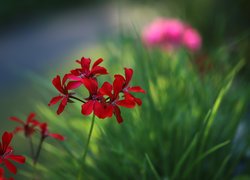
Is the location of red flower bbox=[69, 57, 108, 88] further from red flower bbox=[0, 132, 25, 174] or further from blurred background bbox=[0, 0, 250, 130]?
blurred background bbox=[0, 0, 250, 130]

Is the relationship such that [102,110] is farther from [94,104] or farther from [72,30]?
[72,30]

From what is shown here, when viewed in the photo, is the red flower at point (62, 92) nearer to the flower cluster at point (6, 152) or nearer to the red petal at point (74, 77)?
the red petal at point (74, 77)

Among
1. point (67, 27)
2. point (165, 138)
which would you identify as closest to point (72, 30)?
point (67, 27)

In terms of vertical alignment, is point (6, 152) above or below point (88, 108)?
below

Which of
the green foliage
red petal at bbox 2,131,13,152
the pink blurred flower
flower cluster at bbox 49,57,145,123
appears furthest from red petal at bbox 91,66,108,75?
the pink blurred flower

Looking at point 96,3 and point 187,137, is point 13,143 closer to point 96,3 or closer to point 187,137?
point 187,137

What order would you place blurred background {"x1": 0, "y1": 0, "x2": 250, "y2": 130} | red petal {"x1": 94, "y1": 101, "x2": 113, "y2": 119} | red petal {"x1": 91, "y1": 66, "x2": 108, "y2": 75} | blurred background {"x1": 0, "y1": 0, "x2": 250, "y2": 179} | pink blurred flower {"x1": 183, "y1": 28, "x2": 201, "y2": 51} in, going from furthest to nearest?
blurred background {"x1": 0, "y1": 0, "x2": 250, "y2": 130} → blurred background {"x1": 0, "y1": 0, "x2": 250, "y2": 179} → pink blurred flower {"x1": 183, "y1": 28, "x2": 201, "y2": 51} → red petal {"x1": 91, "y1": 66, "x2": 108, "y2": 75} → red petal {"x1": 94, "y1": 101, "x2": 113, "y2": 119}

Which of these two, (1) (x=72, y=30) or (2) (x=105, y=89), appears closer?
(2) (x=105, y=89)
